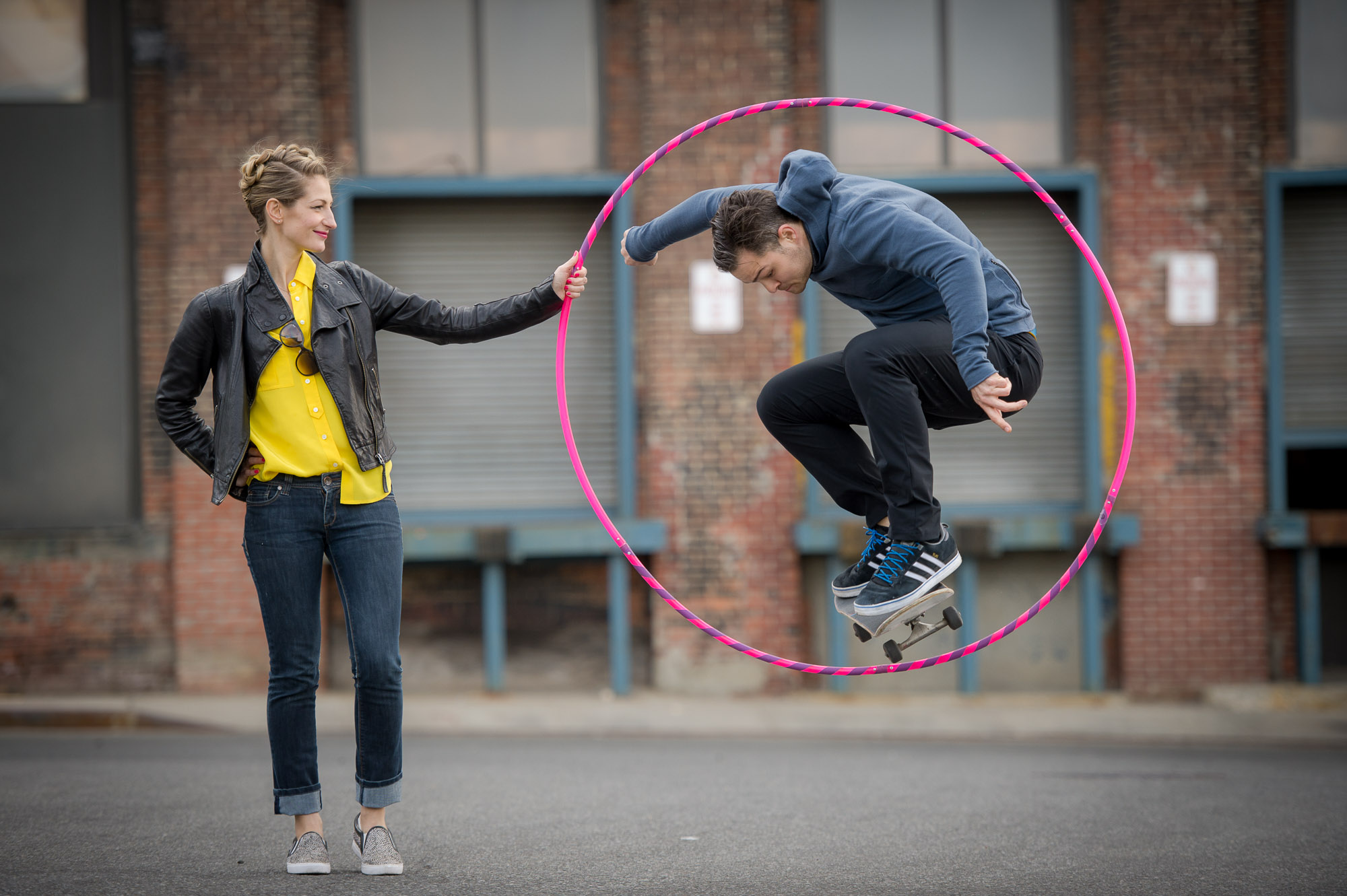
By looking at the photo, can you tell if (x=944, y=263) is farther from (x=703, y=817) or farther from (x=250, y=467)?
(x=703, y=817)

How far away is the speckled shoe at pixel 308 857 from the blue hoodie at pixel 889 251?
2472 millimetres

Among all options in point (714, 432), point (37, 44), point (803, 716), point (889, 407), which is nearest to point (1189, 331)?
Result: point (714, 432)

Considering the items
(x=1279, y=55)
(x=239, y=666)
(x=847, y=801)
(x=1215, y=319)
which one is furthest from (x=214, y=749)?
(x=1279, y=55)

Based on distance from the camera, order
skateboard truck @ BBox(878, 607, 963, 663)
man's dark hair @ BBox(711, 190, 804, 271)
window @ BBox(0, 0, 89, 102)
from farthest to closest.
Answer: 1. window @ BBox(0, 0, 89, 102)
2. skateboard truck @ BBox(878, 607, 963, 663)
3. man's dark hair @ BBox(711, 190, 804, 271)

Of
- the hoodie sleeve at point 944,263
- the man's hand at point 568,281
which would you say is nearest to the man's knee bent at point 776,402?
the hoodie sleeve at point 944,263

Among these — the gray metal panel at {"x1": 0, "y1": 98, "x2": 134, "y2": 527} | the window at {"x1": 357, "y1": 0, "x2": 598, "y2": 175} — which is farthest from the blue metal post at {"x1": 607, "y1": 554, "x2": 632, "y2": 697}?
the gray metal panel at {"x1": 0, "y1": 98, "x2": 134, "y2": 527}

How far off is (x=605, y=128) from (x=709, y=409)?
90.3 inches

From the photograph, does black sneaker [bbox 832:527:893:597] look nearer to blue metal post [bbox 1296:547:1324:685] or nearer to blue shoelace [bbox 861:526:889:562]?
blue shoelace [bbox 861:526:889:562]

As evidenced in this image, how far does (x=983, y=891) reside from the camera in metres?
4.66

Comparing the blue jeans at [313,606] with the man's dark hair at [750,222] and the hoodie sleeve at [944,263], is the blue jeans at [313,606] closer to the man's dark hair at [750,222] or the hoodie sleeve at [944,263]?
the man's dark hair at [750,222]

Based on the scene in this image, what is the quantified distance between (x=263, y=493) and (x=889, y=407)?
7.26 ft

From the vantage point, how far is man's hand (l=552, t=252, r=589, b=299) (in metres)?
4.68

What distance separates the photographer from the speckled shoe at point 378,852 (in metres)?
4.52

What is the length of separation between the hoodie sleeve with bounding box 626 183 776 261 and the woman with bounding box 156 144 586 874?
3.51 ft
